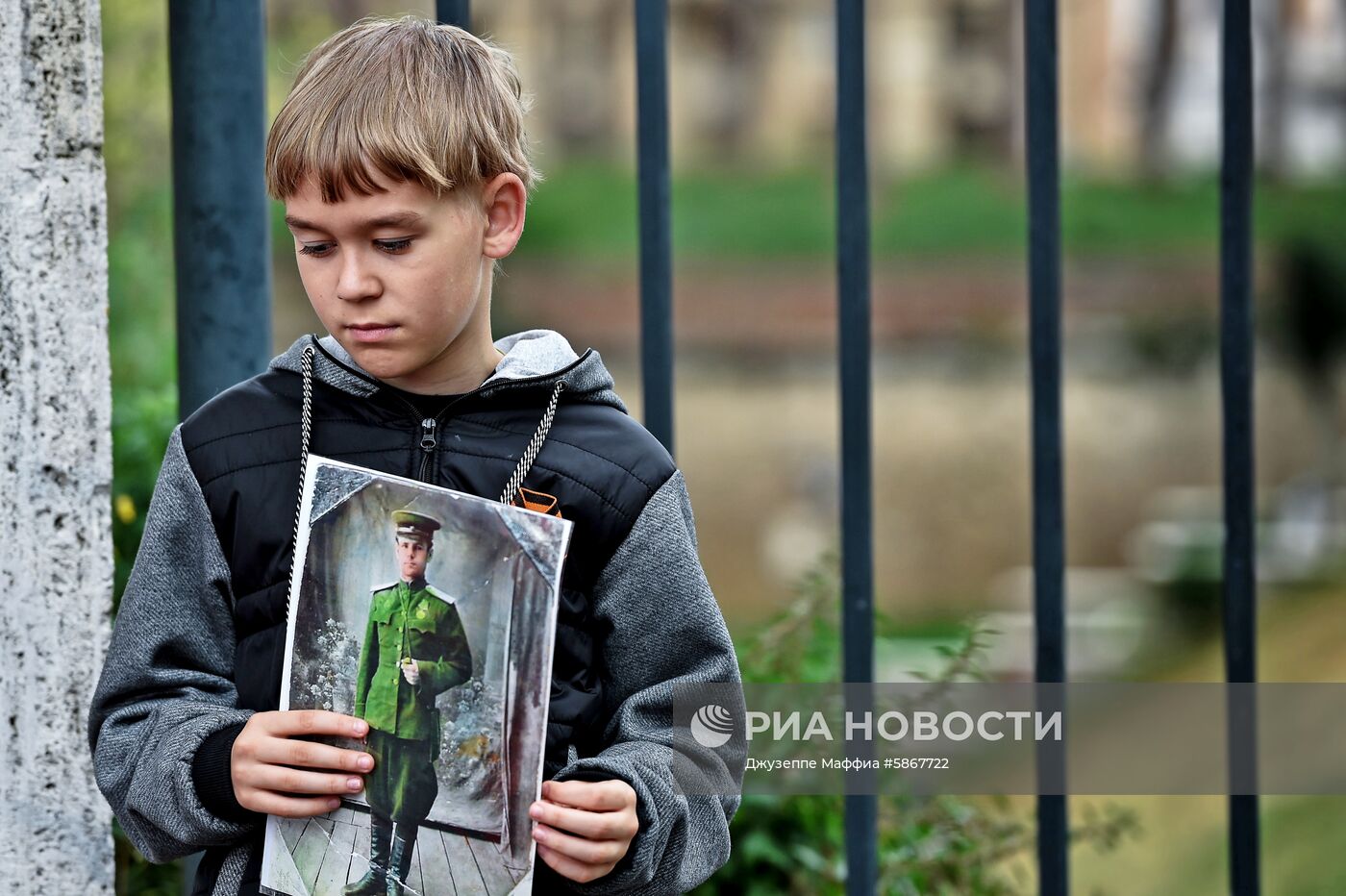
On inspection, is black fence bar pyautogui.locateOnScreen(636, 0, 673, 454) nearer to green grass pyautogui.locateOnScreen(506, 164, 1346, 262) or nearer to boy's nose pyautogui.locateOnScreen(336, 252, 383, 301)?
boy's nose pyautogui.locateOnScreen(336, 252, 383, 301)

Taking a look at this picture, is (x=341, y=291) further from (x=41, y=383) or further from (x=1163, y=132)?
(x=1163, y=132)

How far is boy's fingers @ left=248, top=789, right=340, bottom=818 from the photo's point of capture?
1204 millimetres

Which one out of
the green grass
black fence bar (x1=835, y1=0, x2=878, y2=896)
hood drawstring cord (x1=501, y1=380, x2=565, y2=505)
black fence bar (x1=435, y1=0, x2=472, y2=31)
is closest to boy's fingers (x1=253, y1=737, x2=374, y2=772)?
hood drawstring cord (x1=501, y1=380, x2=565, y2=505)

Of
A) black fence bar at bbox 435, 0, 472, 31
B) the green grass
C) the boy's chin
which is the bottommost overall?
the boy's chin

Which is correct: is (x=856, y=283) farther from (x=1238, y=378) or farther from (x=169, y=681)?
(x=169, y=681)

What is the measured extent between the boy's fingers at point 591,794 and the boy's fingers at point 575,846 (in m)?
0.02

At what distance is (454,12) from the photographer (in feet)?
5.35

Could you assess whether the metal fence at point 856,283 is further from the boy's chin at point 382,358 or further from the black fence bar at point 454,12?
the boy's chin at point 382,358

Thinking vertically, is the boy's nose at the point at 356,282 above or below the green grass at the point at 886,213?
below

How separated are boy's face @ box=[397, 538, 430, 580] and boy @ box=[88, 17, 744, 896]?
8 cm

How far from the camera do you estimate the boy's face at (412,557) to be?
48.2 inches

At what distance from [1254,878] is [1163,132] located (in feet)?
52.9

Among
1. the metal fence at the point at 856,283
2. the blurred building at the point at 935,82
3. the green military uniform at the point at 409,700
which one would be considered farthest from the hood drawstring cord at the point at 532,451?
the blurred building at the point at 935,82

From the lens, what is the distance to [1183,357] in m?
14.7
